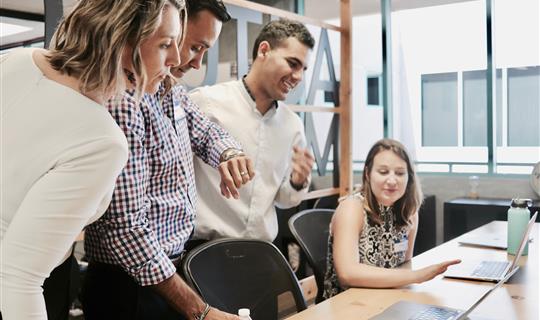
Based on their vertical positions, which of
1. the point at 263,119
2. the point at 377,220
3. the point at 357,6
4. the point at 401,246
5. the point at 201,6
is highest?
the point at 357,6

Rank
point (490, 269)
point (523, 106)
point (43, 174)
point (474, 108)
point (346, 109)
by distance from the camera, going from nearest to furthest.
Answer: point (43, 174) → point (490, 269) → point (346, 109) → point (523, 106) → point (474, 108)

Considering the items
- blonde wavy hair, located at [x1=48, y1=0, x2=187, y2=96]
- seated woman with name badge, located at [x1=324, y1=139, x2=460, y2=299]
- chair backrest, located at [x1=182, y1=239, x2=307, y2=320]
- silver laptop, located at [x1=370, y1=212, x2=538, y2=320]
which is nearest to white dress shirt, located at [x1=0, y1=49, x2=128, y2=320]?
blonde wavy hair, located at [x1=48, y1=0, x2=187, y2=96]

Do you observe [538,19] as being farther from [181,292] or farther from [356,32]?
[181,292]

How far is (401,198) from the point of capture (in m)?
2.20

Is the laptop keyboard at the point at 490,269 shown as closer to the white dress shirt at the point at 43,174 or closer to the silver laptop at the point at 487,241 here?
the silver laptop at the point at 487,241

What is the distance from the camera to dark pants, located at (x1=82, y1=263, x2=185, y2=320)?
4.96ft

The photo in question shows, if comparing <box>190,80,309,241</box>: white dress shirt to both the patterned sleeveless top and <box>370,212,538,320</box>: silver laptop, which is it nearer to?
the patterned sleeveless top

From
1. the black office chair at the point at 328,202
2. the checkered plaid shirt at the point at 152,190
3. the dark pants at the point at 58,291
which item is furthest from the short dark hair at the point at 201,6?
the black office chair at the point at 328,202

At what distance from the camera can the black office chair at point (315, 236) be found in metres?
2.25

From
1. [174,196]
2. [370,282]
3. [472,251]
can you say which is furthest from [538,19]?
[174,196]

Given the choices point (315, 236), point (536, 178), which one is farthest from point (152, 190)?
point (536, 178)

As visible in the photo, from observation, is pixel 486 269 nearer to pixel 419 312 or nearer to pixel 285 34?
A: pixel 419 312

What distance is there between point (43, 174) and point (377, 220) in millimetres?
1471

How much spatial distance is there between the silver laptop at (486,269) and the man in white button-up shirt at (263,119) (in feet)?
2.16
